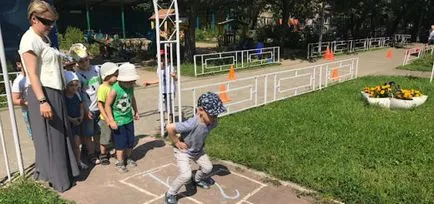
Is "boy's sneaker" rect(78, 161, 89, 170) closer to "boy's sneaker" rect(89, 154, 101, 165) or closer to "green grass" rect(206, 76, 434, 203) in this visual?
"boy's sneaker" rect(89, 154, 101, 165)

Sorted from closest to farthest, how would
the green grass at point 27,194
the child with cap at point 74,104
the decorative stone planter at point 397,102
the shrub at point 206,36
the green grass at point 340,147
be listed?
1. the green grass at point 27,194
2. the child with cap at point 74,104
3. the green grass at point 340,147
4. the decorative stone planter at point 397,102
5. the shrub at point 206,36

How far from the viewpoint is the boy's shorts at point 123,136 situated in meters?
4.70

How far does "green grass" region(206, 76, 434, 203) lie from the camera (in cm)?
441

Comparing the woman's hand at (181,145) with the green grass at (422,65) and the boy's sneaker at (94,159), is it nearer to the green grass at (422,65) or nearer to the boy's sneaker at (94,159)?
the boy's sneaker at (94,159)

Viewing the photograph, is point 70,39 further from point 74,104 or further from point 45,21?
point 45,21

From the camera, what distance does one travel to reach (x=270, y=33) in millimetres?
28328

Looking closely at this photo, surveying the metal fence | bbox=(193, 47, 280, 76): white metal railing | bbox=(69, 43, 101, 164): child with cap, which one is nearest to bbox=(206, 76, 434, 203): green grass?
bbox=(69, 43, 101, 164): child with cap

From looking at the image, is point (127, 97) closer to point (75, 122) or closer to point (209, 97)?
point (75, 122)

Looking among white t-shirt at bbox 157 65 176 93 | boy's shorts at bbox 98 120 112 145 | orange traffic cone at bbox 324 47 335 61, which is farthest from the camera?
orange traffic cone at bbox 324 47 335 61

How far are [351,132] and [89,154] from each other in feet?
13.6

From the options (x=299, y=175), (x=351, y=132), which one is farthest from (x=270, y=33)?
(x=299, y=175)

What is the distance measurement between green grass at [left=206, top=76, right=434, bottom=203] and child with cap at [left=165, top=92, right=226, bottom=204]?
4.17 ft

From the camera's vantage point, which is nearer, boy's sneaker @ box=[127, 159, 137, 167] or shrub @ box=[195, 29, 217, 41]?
boy's sneaker @ box=[127, 159, 137, 167]

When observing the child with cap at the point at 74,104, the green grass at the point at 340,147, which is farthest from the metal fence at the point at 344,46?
the child with cap at the point at 74,104
